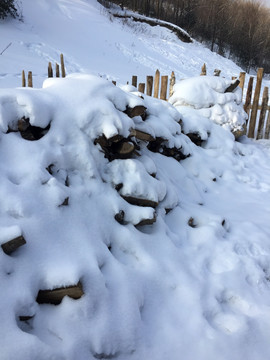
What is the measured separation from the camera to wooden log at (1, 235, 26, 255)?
5.05 feet

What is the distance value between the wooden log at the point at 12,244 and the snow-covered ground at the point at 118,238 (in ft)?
0.09

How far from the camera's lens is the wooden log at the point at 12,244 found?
1540mm

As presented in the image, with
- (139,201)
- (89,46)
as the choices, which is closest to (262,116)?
(139,201)

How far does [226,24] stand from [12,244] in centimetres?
3140

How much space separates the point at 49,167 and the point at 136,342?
1377 millimetres

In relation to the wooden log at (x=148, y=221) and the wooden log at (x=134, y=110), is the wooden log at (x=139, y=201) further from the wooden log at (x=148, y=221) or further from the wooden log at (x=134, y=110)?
the wooden log at (x=134, y=110)

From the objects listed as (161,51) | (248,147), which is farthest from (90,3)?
(248,147)

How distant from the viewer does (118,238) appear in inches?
82.0

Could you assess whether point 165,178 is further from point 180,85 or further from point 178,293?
point 180,85

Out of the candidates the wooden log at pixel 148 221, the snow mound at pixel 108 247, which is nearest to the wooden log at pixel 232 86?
the snow mound at pixel 108 247

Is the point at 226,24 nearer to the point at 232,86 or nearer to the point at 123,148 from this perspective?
the point at 232,86

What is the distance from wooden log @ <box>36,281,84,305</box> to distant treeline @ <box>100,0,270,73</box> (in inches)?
1141

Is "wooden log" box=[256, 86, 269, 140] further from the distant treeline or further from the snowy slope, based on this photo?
the distant treeline

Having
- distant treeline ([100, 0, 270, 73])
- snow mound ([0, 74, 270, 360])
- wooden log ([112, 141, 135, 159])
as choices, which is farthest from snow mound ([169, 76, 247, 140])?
distant treeline ([100, 0, 270, 73])
